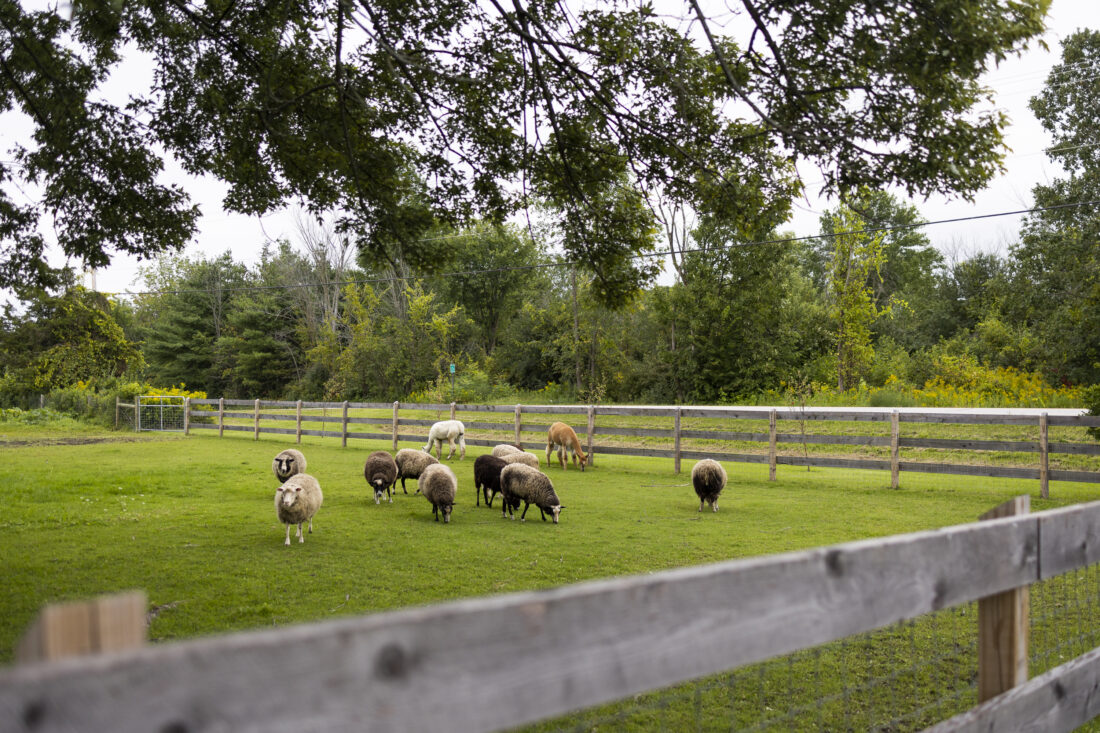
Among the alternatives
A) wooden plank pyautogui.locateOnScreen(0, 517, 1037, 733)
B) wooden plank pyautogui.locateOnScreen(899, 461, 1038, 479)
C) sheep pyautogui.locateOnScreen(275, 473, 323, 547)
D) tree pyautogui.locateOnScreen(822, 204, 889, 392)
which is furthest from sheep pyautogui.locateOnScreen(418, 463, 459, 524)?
tree pyautogui.locateOnScreen(822, 204, 889, 392)

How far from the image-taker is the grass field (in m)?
6.50

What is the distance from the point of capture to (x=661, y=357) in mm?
32781

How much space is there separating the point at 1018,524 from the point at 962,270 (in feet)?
153

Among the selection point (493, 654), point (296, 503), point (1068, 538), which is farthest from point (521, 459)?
point (493, 654)

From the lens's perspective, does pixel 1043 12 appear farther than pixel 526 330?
No

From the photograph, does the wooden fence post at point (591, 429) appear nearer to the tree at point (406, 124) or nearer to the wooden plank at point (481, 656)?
the tree at point (406, 124)

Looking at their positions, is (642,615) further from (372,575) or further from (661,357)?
(661,357)

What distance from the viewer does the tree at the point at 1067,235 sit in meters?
22.5

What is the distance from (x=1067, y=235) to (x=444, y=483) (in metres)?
23.5

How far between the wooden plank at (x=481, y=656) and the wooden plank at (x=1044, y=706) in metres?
0.61

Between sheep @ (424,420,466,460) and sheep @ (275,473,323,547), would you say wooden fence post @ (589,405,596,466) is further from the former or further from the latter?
sheep @ (275,473,323,547)

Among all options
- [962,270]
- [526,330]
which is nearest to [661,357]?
[526,330]

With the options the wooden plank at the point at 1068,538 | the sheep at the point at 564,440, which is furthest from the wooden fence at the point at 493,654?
the sheep at the point at 564,440

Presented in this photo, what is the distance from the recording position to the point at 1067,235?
24250 mm
